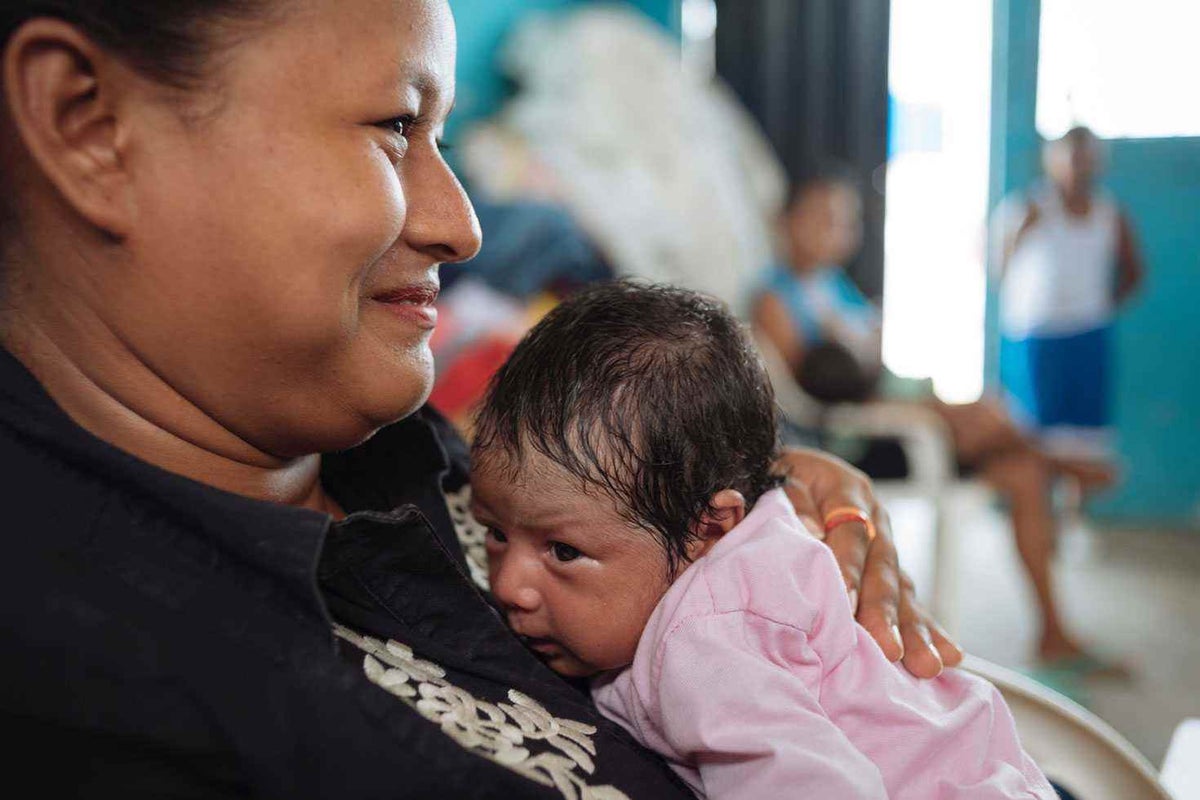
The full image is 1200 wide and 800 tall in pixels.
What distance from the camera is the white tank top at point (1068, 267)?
5152mm

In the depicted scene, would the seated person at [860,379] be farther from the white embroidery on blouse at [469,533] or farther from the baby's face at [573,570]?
the baby's face at [573,570]

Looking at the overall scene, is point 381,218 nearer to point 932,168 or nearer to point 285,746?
point 285,746

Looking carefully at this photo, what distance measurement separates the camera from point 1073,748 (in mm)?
1146

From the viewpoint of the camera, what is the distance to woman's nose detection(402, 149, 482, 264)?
88 centimetres

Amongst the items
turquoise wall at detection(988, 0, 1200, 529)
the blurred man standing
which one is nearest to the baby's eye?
the blurred man standing

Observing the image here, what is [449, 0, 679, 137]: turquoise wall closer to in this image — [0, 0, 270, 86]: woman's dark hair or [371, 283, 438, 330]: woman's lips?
[371, 283, 438, 330]: woman's lips

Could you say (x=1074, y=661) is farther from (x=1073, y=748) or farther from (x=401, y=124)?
(x=401, y=124)

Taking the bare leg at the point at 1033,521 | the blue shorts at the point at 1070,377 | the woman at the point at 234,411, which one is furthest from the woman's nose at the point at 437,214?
the blue shorts at the point at 1070,377

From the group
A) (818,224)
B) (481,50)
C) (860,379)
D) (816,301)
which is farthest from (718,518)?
(481,50)

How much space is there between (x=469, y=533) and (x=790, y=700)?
0.44 m

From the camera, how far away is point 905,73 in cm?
592

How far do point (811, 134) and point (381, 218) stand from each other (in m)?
5.43

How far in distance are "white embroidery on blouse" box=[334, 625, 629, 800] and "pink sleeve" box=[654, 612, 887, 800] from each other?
0.29 ft

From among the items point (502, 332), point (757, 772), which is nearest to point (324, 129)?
point (757, 772)
